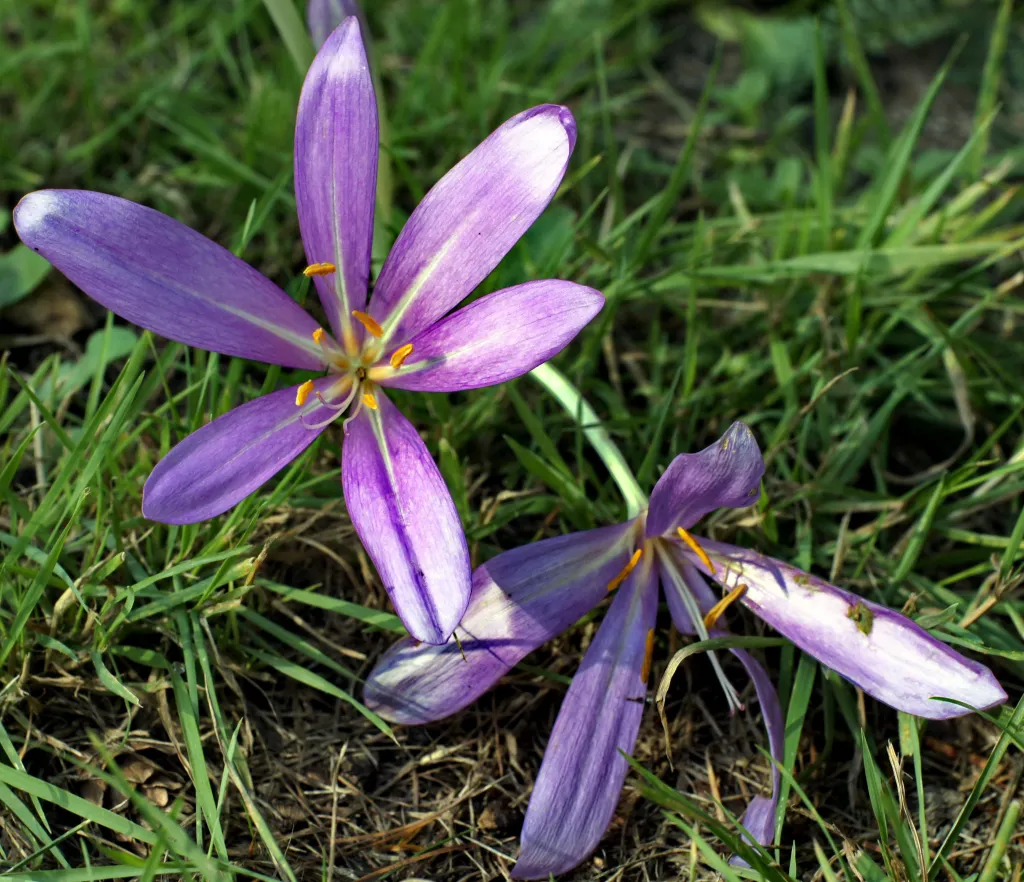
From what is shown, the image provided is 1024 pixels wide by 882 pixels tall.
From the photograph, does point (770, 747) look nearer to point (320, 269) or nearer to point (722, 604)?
point (722, 604)

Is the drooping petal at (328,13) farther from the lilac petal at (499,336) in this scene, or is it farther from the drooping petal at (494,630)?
the drooping petal at (494,630)

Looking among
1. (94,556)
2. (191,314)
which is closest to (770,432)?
(191,314)

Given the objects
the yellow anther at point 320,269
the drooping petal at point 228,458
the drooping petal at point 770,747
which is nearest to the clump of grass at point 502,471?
the drooping petal at point 770,747

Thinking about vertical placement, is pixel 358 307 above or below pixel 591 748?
above

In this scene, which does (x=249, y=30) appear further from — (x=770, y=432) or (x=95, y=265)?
(x=770, y=432)

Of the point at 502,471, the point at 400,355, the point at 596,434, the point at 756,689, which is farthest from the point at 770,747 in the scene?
the point at 400,355

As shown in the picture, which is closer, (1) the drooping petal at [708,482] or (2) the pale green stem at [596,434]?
(1) the drooping petal at [708,482]
